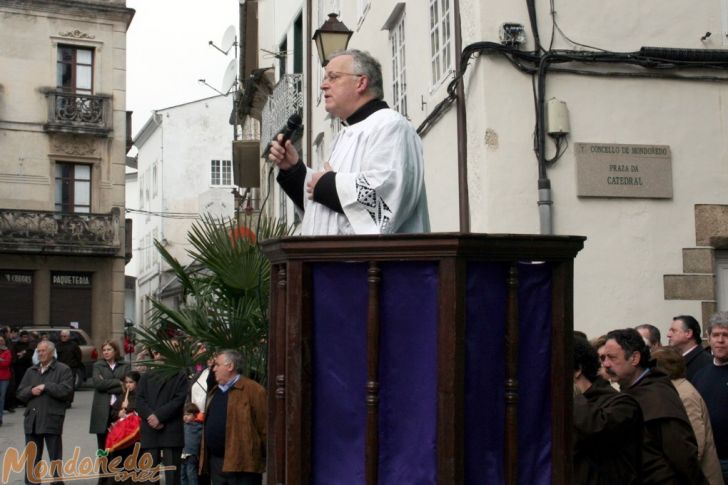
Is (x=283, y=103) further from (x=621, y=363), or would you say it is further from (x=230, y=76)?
(x=621, y=363)

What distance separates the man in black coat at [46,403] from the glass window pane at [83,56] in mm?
27003

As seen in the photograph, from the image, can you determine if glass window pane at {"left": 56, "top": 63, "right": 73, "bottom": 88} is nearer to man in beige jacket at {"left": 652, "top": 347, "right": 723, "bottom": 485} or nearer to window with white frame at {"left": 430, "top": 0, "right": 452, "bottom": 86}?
window with white frame at {"left": 430, "top": 0, "right": 452, "bottom": 86}

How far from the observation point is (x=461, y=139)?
12.1 m

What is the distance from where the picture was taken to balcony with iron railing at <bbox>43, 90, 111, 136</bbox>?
126ft

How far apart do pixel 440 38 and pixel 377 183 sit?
9961 mm

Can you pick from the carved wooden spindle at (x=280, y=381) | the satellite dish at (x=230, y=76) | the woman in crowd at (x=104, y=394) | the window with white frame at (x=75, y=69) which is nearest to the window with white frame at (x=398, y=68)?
the woman in crowd at (x=104, y=394)

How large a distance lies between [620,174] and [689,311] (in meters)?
1.53

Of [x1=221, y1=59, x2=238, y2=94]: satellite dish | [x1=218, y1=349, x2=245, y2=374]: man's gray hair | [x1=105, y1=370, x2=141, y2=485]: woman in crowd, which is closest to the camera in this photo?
[x1=218, y1=349, x2=245, y2=374]: man's gray hair

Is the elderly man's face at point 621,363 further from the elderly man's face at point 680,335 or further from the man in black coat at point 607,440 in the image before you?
the elderly man's face at point 680,335

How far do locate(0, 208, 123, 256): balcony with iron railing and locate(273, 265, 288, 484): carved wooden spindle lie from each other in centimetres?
3520

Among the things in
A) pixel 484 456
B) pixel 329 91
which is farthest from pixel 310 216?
pixel 484 456

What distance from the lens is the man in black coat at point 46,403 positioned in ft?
44.7

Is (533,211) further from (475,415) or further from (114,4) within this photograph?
(114,4)

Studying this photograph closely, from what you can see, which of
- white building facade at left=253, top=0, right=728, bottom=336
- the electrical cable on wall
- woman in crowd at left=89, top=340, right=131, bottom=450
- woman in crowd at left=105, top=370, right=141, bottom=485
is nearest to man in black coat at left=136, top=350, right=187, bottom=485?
woman in crowd at left=105, top=370, right=141, bottom=485
